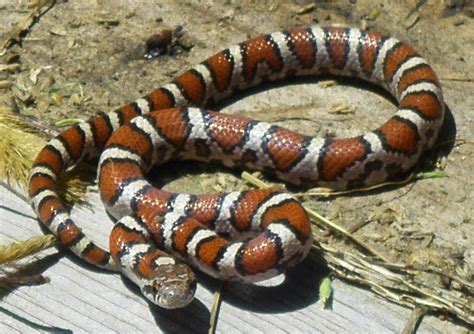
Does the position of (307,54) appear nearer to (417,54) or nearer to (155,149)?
(417,54)

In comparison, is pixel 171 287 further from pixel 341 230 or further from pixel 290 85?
pixel 290 85

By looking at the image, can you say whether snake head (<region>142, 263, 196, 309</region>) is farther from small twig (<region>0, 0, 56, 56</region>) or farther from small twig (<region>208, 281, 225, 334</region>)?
small twig (<region>0, 0, 56, 56</region>)

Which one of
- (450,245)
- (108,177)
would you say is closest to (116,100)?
(108,177)

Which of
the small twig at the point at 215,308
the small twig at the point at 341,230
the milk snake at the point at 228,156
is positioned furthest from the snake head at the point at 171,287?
the small twig at the point at 341,230

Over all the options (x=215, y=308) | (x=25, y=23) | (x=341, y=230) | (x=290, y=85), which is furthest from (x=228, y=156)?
(x=25, y=23)

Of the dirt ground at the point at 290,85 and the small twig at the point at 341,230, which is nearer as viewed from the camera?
the small twig at the point at 341,230

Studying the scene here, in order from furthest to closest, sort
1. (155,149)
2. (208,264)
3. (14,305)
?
(155,149)
(208,264)
(14,305)

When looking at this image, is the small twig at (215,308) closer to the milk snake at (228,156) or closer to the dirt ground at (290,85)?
the milk snake at (228,156)
